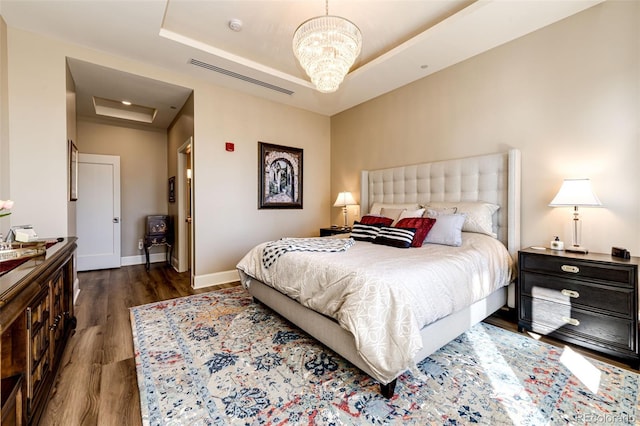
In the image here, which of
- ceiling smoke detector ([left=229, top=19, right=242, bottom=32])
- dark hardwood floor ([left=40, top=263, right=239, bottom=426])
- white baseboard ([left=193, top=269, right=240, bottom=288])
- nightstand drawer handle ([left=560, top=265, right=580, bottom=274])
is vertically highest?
ceiling smoke detector ([left=229, top=19, right=242, bottom=32])

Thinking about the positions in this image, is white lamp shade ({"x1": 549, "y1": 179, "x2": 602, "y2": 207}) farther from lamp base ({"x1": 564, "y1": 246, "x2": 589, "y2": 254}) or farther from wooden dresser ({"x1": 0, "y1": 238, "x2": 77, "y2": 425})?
wooden dresser ({"x1": 0, "y1": 238, "x2": 77, "y2": 425})

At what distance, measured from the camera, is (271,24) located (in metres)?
2.85

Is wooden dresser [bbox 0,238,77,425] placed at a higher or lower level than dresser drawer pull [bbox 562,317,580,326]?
higher

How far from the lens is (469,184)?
10.4 feet

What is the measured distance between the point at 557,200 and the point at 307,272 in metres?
2.26

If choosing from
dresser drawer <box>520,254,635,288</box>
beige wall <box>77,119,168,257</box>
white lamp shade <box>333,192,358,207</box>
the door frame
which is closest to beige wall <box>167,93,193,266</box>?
the door frame

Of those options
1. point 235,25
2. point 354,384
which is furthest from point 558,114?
point 235,25

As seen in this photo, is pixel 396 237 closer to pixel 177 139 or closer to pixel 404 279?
pixel 404 279

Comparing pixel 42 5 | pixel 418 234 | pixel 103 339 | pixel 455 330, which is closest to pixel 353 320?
pixel 455 330

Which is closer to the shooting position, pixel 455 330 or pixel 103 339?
pixel 455 330

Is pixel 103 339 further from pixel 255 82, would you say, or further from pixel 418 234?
pixel 255 82

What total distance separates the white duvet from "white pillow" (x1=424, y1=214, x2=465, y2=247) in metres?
0.09

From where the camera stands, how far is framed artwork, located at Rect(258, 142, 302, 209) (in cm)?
440

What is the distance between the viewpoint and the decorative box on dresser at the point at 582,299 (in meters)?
1.97
